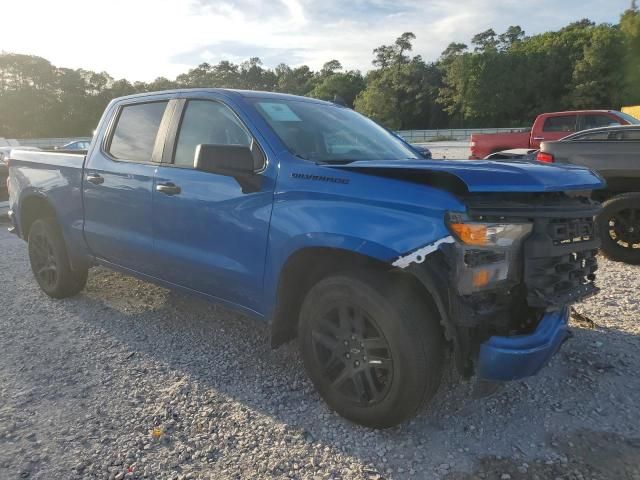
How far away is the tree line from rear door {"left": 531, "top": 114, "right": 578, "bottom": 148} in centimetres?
4852

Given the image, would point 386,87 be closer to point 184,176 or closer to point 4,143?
point 4,143

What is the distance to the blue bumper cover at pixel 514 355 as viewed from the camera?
237cm

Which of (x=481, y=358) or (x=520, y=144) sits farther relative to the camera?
(x=520, y=144)

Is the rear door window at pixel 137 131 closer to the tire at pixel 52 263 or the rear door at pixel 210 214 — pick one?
the rear door at pixel 210 214

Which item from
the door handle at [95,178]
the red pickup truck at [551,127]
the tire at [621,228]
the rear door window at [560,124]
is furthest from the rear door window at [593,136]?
the door handle at [95,178]

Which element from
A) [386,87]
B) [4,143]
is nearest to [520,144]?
[4,143]

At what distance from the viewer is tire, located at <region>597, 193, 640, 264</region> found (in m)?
5.62

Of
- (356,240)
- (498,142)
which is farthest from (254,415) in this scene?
(498,142)

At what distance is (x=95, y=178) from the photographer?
4211 mm

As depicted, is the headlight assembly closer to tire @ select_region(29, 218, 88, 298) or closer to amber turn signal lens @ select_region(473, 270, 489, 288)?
amber turn signal lens @ select_region(473, 270, 489, 288)

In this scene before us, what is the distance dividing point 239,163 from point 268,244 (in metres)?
0.49

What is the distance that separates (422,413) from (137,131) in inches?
118

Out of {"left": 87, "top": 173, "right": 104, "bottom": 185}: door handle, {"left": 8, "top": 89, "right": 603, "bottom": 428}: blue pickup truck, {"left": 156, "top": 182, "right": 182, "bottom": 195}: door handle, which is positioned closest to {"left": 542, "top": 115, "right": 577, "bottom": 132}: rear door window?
{"left": 8, "top": 89, "right": 603, "bottom": 428}: blue pickup truck

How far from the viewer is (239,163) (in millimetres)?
2939
